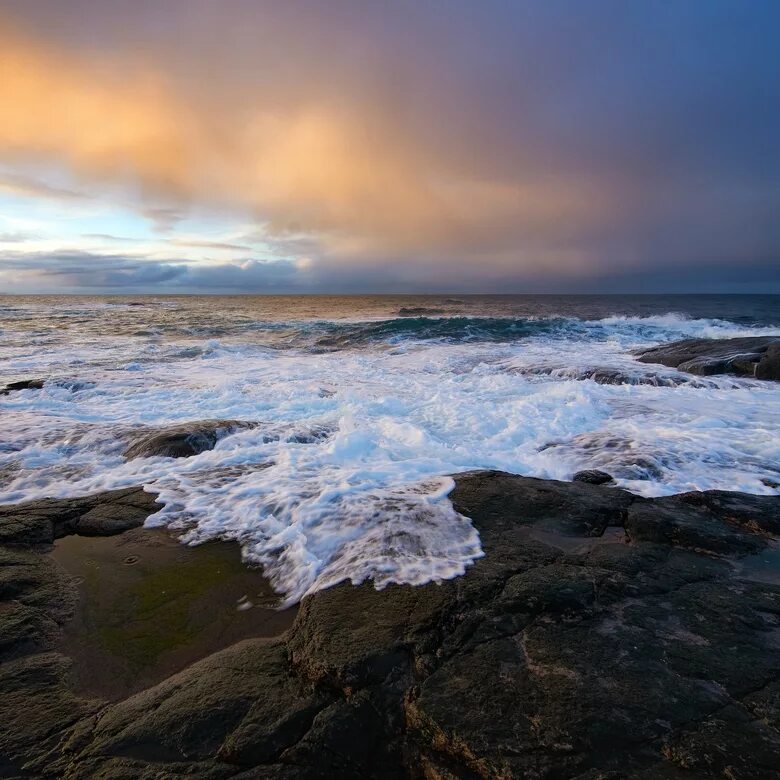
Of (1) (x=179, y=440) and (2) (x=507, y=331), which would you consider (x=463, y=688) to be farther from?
(2) (x=507, y=331)

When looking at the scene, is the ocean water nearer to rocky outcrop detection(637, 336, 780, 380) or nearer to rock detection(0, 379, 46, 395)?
rock detection(0, 379, 46, 395)

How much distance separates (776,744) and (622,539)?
238 centimetres

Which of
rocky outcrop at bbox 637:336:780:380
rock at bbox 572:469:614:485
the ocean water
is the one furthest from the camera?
rocky outcrop at bbox 637:336:780:380

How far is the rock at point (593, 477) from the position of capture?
20.0 ft

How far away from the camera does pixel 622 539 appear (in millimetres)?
4602

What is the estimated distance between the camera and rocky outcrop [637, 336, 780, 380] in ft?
43.6

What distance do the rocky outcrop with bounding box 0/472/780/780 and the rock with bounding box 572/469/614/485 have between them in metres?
2.09

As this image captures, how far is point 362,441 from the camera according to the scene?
738 cm

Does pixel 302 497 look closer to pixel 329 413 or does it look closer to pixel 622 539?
pixel 622 539

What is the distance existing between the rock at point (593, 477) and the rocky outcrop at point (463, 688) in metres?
2.09

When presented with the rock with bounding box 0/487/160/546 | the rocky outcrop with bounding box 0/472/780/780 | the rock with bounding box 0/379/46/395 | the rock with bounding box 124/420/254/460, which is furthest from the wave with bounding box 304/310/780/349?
the rocky outcrop with bounding box 0/472/780/780

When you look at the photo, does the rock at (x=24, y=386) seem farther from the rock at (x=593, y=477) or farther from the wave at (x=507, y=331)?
the rock at (x=593, y=477)

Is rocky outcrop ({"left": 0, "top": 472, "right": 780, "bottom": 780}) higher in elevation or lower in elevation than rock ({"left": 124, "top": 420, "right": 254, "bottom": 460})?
higher

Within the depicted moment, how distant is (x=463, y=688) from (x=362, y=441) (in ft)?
16.1
